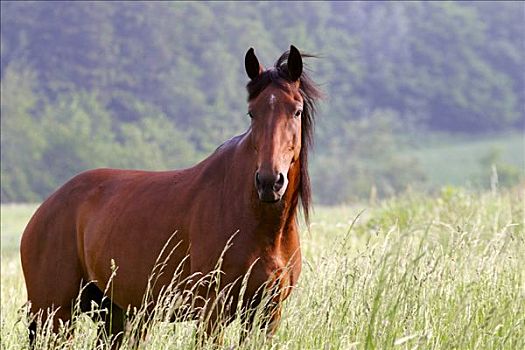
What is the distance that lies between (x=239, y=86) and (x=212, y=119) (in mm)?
4361

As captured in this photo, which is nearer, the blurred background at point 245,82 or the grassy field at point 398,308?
the grassy field at point 398,308

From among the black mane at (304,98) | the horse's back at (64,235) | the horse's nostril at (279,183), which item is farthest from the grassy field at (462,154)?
the horse's nostril at (279,183)

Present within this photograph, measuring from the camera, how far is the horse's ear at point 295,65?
509 centimetres

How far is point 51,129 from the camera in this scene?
59.0m

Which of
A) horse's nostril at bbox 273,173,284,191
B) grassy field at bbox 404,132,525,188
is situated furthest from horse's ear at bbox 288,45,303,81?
grassy field at bbox 404,132,525,188

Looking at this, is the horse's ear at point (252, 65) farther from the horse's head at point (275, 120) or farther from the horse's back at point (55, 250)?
the horse's back at point (55, 250)

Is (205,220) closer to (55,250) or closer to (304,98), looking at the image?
(304,98)

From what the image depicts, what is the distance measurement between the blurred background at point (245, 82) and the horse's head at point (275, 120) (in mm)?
47004

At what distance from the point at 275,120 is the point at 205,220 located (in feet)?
2.31

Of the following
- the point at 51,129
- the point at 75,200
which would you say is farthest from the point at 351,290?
the point at 51,129

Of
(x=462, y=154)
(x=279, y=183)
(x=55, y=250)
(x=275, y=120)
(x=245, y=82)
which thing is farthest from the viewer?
(x=462, y=154)

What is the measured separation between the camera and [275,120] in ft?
15.8

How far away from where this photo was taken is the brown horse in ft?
16.0

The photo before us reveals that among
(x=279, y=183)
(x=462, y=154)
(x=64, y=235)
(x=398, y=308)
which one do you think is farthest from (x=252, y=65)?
(x=462, y=154)
